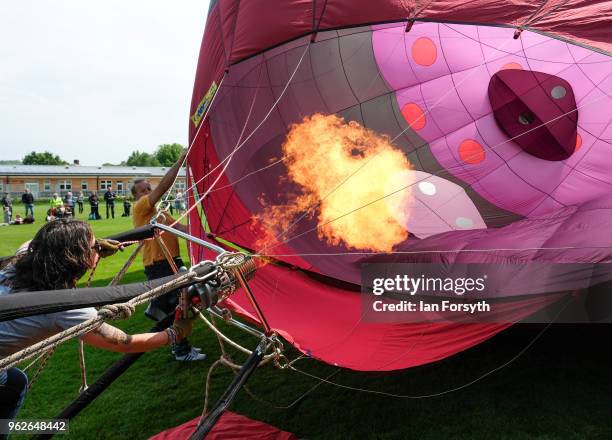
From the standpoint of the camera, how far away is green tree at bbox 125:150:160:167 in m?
80.7

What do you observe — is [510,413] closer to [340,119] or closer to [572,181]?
[572,181]

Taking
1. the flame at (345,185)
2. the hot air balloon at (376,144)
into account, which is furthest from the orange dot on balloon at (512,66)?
the flame at (345,185)

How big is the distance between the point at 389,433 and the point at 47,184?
152ft

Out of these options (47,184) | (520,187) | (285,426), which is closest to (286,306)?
(285,426)

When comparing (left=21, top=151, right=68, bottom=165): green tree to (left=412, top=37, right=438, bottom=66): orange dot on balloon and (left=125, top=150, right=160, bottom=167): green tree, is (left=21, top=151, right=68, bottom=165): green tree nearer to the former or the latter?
(left=125, top=150, right=160, bottom=167): green tree

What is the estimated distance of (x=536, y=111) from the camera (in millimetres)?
4027

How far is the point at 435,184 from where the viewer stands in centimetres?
424

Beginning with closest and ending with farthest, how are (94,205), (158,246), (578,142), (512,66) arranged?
(158,246) < (578,142) < (512,66) < (94,205)

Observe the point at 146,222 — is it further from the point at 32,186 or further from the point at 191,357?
the point at 32,186

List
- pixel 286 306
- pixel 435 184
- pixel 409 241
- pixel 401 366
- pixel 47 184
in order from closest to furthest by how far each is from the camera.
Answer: pixel 401 366 < pixel 286 306 < pixel 409 241 < pixel 435 184 < pixel 47 184

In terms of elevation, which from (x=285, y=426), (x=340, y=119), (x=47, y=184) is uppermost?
(x=47, y=184)

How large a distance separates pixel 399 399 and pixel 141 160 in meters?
89.2

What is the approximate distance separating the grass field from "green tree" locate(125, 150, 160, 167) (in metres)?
79.8

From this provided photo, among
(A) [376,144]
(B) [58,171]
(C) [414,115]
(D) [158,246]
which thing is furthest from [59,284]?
(B) [58,171]
